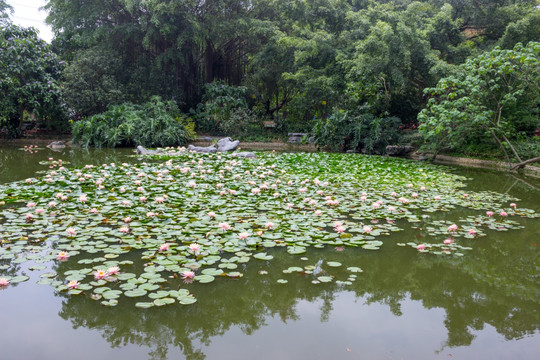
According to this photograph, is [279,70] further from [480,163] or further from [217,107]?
[480,163]

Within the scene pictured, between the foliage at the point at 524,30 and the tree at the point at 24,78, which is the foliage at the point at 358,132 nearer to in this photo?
the foliage at the point at 524,30

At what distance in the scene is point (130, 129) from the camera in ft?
35.9

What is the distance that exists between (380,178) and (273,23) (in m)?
10.9

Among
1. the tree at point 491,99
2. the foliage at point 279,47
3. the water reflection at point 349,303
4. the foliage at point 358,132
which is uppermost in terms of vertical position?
the foliage at point 279,47

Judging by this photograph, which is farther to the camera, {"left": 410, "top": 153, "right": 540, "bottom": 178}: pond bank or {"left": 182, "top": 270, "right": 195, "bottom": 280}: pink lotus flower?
{"left": 410, "top": 153, "right": 540, "bottom": 178}: pond bank

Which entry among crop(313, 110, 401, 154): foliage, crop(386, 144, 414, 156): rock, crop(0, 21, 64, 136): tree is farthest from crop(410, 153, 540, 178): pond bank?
crop(0, 21, 64, 136): tree

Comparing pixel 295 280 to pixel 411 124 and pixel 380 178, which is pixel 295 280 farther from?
pixel 411 124

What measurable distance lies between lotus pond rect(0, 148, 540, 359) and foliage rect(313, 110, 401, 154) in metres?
6.37

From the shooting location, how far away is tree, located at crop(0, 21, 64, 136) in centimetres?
1094

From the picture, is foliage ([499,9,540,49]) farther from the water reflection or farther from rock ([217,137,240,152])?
the water reflection

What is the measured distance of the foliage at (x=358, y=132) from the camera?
10219 millimetres

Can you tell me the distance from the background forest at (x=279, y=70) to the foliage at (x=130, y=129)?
4 centimetres

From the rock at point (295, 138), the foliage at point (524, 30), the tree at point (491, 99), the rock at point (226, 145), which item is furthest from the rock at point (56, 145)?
the foliage at point (524, 30)

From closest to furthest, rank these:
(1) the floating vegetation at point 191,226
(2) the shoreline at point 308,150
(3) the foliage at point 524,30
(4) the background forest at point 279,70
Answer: (1) the floating vegetation at point 191,226
(2) the shoreline at point 308,150
(4) the background forest at point 279,70
(3) the foliage at point 524,30
